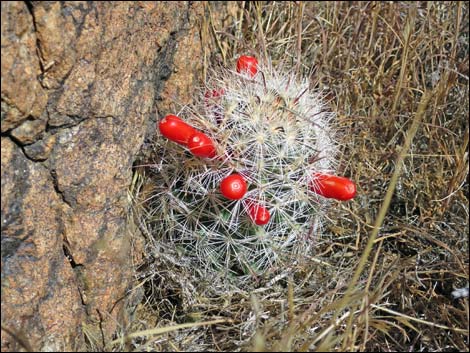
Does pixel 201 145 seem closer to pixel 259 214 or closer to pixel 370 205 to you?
pixel 259 214

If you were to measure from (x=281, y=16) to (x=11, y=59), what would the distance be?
1.80 meters

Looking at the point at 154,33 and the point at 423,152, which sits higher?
the point at 154,33

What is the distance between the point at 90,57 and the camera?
221cm

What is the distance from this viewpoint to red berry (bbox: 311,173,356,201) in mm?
2369

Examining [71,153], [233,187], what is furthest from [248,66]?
[71,153]

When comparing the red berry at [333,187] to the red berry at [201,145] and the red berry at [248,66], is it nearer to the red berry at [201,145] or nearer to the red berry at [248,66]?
the red berry at [201,145]

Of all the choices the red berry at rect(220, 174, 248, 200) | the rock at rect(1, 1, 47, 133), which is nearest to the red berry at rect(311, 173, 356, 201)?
the red berry at rect(220, 174, 248, 200)

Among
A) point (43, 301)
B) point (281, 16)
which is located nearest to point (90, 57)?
point (43, 301)

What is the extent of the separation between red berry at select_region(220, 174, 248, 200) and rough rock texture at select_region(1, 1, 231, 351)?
425 millimetres

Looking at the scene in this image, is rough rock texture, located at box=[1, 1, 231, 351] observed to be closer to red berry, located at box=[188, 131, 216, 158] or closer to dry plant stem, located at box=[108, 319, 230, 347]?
dry plant stem, located at box=[108, 319, 230, 347]

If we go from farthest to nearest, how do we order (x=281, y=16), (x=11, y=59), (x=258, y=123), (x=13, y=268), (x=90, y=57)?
1. (x=281, y=16)
2. (x=258, y=123)
3. (x=90, y=57)
4. (x=13, y=268)
5. (x=11, y=59)

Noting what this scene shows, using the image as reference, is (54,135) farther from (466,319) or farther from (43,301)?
(466,319)

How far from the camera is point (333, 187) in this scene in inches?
93.7

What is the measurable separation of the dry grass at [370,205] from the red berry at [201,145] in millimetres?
420
